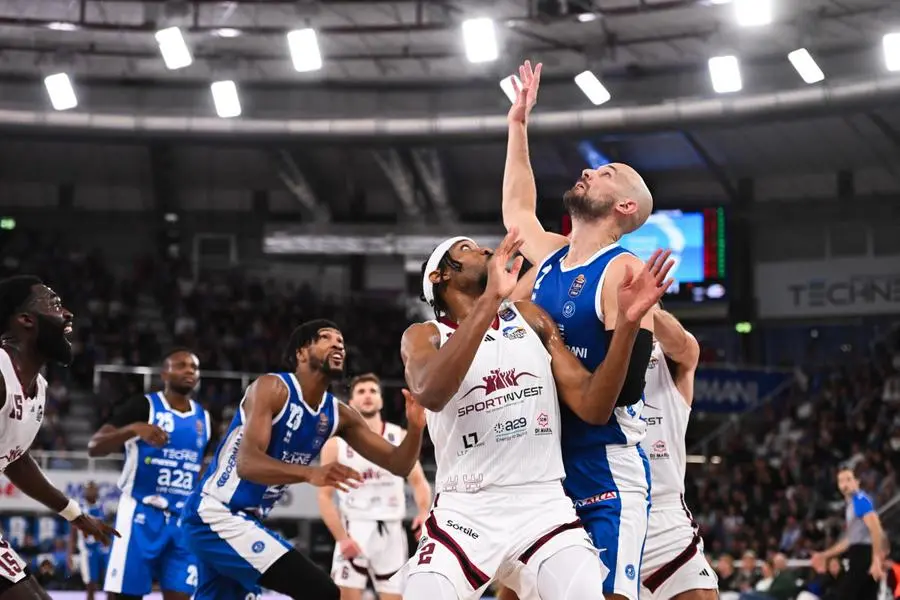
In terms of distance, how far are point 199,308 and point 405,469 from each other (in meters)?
22.3

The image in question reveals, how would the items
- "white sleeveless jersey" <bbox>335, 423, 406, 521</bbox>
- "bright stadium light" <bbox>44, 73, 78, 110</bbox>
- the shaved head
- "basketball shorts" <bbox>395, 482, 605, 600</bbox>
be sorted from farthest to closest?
"bright stadium light" <bbox>44, 73, 78, 110</bbox> → "white sleeveless jersey" <bbox>335, 423, 406, 521</bbox> → the shaved head → "basketball shorts" <bbox>395, 482, 605, 600</bbox>

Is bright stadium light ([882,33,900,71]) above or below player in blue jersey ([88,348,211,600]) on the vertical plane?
above

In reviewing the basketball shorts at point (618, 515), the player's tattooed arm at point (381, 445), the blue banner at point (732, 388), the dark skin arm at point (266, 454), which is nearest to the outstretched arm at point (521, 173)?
the basketball shorts at point (618, 515)

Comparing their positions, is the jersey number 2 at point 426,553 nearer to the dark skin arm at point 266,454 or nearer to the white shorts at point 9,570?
the dark skin arm at point 266,454

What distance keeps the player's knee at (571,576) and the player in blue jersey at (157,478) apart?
5002mm

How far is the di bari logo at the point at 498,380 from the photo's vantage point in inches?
187

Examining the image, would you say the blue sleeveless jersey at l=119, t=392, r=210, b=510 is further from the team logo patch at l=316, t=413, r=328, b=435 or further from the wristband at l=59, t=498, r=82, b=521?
A: the wristband at l=59, t=498, r=82, b=521

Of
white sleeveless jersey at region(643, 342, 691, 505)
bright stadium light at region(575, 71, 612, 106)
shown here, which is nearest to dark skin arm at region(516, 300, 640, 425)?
white sleeveless jersey at region(643, 342, 691, 505)

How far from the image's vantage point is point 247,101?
2586cm

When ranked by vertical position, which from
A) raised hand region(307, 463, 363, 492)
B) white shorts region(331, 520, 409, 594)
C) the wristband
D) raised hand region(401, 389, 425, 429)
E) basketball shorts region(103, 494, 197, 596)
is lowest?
white shorts region(331, 520, 409, 594)

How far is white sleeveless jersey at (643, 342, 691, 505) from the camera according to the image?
598cm

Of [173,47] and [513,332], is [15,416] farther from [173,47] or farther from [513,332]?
[173,47]

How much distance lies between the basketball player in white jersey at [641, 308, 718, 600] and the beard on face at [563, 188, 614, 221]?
631 millimetres

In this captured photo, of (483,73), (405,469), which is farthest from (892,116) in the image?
(405,469)
